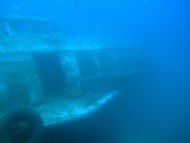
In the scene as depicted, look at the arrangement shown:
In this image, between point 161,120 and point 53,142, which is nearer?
point 53,142

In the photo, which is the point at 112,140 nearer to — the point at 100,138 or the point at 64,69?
the point at 100,138

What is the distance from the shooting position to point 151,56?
532 inches

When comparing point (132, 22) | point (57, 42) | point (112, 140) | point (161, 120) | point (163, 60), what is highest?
point (132, 22)

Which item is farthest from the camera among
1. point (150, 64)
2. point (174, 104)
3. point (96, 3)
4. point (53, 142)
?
point (96, 3)

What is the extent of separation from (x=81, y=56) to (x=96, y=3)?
1012cm

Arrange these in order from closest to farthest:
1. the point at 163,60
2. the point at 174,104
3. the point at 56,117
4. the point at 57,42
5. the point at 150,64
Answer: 1. the point at 56,117
2. the point at 57,42
3. the point at 150,64
4. the point at 174,104
5. the point at 163,60

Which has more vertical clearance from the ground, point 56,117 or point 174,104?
point 174,104

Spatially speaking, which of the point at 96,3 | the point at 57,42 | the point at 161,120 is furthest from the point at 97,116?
the point at 96,3

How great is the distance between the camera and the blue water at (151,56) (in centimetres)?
978

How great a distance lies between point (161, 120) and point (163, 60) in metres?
6.01

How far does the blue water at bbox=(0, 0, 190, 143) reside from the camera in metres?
9.78

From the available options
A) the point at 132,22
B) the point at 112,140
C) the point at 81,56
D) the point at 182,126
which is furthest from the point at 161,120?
the point at 132,22

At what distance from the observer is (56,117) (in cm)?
711

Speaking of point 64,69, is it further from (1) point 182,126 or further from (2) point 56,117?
(1) point 182,126
